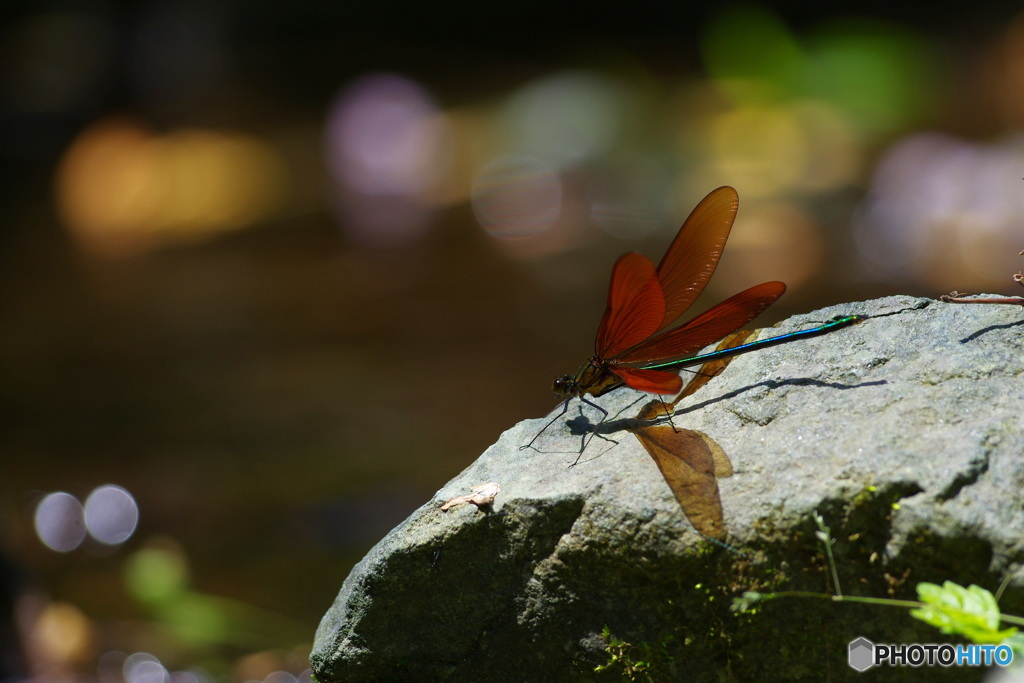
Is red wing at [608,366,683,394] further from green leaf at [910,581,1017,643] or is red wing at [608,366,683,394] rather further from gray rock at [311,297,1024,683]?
green leaf at [910,581,1017,643]

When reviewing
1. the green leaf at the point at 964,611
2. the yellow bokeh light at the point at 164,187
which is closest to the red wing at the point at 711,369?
the green leaf at the point at 964,611

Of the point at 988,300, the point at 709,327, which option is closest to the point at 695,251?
the point at 709,327

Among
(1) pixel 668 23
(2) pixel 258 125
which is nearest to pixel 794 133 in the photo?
(1) pixel 668 23

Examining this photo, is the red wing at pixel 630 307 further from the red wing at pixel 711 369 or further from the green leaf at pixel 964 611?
the green leaf at pixel 964 611

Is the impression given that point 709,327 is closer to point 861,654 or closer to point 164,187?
point 861,654

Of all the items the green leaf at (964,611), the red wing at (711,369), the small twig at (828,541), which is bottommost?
the green leaf at (964,611)

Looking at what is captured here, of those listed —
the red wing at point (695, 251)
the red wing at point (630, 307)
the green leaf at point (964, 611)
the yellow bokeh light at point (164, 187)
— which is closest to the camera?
the green leaf at point (964, 611)

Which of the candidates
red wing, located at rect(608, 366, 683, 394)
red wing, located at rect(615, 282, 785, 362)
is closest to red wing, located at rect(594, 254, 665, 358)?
red wing, located at rect(615, 282, 785, 362)

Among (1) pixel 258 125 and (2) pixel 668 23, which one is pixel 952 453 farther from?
(2) pixel 668 23
